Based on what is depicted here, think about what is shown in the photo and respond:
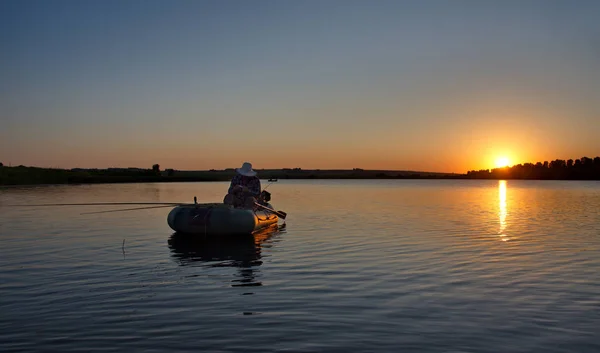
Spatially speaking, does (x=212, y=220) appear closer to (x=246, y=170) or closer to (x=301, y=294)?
(x=246, y=170)

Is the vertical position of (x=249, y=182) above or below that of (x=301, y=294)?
above

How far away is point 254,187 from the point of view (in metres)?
24.4

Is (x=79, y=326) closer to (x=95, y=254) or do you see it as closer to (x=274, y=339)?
(x=274, y=339)

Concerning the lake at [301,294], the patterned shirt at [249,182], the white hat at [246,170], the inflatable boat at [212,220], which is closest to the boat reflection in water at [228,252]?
the lake at [301,294]

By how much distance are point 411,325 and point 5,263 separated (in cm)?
1198

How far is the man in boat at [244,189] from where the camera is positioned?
77.0 feet

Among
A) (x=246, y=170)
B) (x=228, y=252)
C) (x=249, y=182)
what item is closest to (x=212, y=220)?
(x=228, y=252)

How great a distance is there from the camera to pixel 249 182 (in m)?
24.5

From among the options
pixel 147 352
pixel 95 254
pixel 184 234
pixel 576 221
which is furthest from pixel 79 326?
pixel 576 221

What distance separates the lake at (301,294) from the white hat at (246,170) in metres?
2.85

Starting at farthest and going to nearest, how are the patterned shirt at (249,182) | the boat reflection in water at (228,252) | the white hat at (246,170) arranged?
1. the patterned shirt at (249,182)
2. the white hat at (246,170)
3. the boat reflection in water at (228,252)

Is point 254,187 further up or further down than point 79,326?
further up

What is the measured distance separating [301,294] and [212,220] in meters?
10.1

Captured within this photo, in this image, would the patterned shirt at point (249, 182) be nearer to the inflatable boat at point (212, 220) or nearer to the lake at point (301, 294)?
the inflatable boat at point (212, 220)
